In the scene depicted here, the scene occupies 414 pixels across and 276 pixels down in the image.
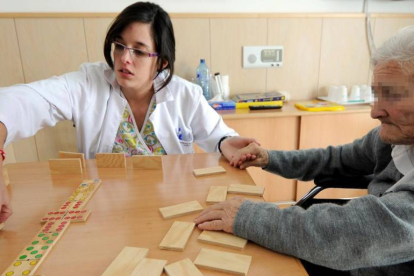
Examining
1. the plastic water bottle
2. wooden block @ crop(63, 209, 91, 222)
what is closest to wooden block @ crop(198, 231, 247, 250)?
wooden block @ crop(63, 209, 91, 222)

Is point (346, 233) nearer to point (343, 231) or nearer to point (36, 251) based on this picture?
point (343, 231)

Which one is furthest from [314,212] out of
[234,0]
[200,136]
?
[234,0]

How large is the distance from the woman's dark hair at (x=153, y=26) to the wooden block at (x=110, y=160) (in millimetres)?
457

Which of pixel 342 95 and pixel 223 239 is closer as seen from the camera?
pixel 223 239

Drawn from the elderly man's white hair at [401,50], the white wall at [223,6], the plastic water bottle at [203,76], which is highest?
the white wall at [223,6]

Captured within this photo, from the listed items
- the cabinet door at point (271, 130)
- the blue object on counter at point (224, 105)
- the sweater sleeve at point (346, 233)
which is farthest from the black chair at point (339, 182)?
the blue object on counter at point (224, 105)

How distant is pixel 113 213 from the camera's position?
0.82 meters

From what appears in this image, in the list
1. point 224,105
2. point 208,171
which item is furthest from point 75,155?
point 224,105

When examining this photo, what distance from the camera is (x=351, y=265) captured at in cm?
65

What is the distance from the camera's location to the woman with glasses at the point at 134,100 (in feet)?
4.17

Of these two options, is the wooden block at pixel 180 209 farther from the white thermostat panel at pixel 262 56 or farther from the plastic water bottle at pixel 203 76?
the white thermostat panel at pixel 262 56

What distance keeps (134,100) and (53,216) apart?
0.76 meters

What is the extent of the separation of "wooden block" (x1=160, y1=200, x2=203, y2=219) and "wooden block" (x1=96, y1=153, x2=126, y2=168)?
1.18 feet

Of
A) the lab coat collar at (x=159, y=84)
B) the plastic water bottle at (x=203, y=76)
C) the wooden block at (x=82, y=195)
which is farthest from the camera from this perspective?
the plastic water bottle at (x=203, y=76)
